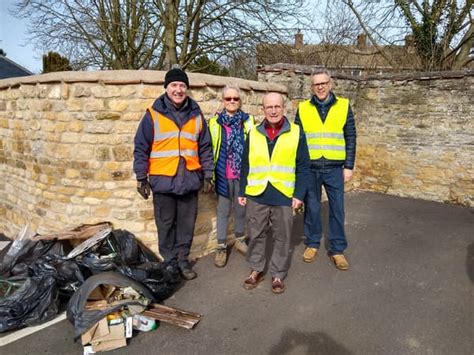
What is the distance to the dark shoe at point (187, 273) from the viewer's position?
12.5ft

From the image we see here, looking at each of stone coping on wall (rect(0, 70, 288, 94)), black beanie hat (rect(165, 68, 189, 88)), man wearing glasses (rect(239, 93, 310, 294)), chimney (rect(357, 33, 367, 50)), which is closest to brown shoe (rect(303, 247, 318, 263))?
man wearing glasses (rect(239, 93, 310, 294))

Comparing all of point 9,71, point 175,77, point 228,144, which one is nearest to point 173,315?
point 228,144

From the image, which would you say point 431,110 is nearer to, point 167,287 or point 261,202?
point 261,202

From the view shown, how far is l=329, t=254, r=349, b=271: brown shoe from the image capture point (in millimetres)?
4031

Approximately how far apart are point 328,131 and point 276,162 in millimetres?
863

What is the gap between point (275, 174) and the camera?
329 cm

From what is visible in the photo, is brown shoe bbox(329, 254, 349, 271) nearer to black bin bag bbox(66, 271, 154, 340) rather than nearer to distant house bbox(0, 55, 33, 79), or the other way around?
black bin bag bbox(66, 271, 154, 340)

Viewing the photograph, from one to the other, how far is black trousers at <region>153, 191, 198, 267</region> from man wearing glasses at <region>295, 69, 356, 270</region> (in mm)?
1368

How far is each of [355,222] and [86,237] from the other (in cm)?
412

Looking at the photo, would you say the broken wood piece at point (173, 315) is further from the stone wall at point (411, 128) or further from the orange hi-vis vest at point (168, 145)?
the stone wall at point (411, 128)

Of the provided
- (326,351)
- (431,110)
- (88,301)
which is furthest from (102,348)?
(431,110)

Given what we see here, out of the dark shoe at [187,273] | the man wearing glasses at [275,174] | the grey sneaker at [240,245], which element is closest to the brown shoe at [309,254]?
the grey sneaker at [240,245]

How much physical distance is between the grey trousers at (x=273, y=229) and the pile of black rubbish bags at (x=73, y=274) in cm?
86

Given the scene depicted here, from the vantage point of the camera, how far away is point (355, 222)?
5840mm
